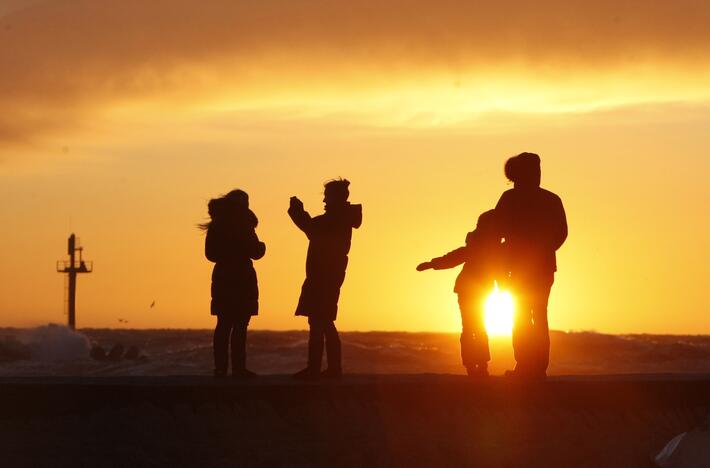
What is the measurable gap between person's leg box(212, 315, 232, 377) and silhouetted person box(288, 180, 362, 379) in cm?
77

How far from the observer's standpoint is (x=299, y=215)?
11.8 metres

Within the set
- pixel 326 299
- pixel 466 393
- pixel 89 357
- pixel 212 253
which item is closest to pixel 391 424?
pixel 466 393

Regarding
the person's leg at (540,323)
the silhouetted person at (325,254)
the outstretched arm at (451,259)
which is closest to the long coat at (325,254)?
the silhouetted person at (325,254)

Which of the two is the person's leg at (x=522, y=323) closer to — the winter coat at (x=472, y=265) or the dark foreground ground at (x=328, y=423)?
the dark foreground ground at (x=328, y=423)

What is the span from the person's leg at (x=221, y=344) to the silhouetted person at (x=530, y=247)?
2632 mm

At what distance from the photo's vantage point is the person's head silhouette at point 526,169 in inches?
457

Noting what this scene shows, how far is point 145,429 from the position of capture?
10180 millimetres

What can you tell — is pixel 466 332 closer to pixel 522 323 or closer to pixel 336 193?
pixel 522 323

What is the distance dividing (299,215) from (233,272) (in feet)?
3.05

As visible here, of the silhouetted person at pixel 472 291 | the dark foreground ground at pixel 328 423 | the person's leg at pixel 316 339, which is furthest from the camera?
the silhouetted person at pixel 472 291

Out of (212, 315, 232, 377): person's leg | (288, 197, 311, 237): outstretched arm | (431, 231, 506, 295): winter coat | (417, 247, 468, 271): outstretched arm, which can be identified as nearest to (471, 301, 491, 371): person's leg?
(431, 231, 506, 295): winter coat

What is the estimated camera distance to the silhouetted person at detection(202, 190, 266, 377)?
12.2 m

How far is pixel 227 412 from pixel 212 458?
837mm

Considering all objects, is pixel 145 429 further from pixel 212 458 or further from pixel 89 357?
pixel 89 357
